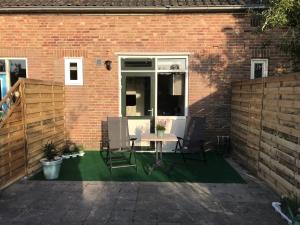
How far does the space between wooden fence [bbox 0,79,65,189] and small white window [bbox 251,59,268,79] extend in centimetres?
540

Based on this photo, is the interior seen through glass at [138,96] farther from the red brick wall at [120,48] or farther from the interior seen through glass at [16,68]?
the interior seen through glass at [16,68]

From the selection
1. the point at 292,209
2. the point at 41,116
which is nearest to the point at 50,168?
the point at 41,116

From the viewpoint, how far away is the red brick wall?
707 centimetres

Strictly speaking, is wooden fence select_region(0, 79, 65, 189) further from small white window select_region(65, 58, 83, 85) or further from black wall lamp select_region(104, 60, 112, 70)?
black wall lamp select_region(104, 60, 112, 70)

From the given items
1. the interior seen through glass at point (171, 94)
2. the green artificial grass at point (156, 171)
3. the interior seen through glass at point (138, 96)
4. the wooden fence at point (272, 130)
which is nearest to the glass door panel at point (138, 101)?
the interior seen through glass at point (138, 96)

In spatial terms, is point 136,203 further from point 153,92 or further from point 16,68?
point 16,68

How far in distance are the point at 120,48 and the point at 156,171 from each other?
361 cm

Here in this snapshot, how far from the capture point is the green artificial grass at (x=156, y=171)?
5.11m

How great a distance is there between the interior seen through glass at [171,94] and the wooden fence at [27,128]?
9.32 ft

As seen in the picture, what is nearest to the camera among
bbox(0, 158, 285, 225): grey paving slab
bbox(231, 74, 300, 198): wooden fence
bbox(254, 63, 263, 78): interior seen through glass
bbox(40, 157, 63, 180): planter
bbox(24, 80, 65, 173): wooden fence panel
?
bbox(0, 158, 285, 225): grey paving slab

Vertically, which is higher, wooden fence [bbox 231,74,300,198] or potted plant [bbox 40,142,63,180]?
wooden fence [bbox 231,74,300,198]

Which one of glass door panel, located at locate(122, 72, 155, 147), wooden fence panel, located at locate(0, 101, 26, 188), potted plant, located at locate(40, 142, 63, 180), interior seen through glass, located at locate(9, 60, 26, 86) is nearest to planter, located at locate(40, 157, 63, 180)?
potted plant, located at locate(40, 142, 63, 180)

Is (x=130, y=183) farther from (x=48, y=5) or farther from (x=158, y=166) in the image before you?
(x=48, y=5)

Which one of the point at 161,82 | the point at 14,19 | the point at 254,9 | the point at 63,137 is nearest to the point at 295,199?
the point at 161,82
